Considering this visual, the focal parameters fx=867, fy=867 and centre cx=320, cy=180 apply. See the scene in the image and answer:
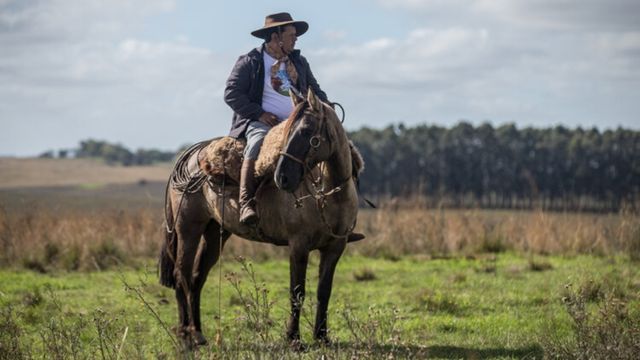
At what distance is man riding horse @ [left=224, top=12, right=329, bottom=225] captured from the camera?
848 centimetres

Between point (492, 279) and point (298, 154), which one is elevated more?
point (298, 154)

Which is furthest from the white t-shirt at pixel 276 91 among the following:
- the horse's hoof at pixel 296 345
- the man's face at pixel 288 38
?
the horse's hoof at pixel 296 345

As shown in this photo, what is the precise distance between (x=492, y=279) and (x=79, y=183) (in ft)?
250

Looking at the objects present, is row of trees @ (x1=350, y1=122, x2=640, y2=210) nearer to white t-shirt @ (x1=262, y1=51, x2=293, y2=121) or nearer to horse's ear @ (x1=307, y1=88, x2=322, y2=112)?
white t-shirt @ (x1=262, y1=51, x2=293, y2=121)

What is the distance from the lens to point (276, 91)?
862cm

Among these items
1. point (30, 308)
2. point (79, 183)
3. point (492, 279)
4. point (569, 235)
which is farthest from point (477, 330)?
point (79, 183)

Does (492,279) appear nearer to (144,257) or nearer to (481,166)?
(144,257)

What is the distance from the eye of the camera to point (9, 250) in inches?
601

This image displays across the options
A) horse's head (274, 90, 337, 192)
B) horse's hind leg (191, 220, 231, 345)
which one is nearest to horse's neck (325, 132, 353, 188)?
horse's head (274, 90, 337, 192)

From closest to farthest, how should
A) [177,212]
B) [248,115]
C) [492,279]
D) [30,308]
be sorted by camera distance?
[248,115], [177,212], [30,308], [492,279]

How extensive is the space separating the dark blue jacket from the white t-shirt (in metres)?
0.05

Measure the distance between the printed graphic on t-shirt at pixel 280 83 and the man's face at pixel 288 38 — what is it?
0.76ft

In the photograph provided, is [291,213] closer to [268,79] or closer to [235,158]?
[235,158]

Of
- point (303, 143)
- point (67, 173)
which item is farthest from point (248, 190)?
point (67, 173)
